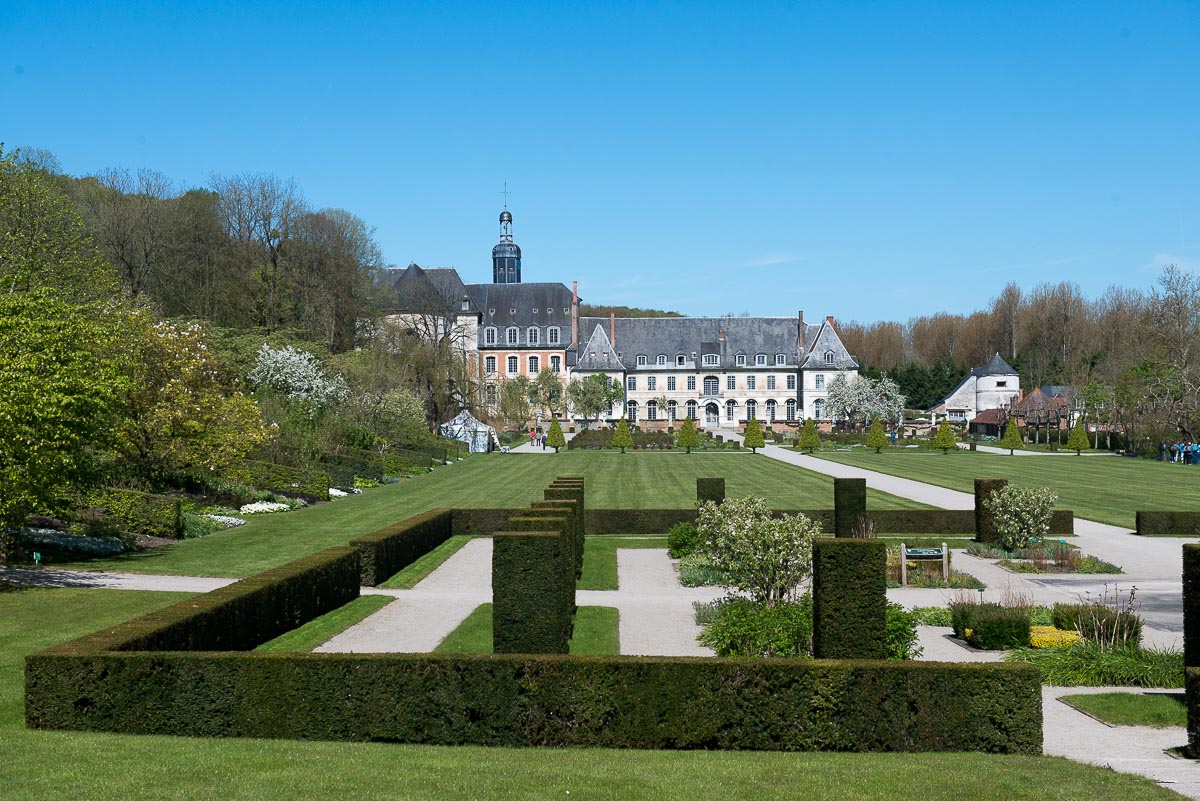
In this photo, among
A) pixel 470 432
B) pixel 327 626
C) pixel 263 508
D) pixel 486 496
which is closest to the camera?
pixel 327 626

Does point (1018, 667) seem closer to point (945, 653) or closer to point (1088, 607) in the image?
point (945, 653)

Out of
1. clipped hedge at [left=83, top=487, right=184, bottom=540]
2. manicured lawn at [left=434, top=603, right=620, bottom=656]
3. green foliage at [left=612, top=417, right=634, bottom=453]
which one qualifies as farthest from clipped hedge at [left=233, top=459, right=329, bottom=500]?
green foliage at [left=612, top=417, right=634, bottom=453]

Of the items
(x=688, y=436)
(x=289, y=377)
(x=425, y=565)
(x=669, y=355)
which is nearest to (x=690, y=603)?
(x=425, y=565)

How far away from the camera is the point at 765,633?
36.5 feet

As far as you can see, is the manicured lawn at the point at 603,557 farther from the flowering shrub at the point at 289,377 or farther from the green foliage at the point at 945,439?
the green foliage at the point at 945,439

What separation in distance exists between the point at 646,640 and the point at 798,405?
75.4 metres

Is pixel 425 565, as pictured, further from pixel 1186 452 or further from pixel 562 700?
pixel 1186 452

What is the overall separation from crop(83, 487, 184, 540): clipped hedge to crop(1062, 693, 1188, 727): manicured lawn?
653 inches

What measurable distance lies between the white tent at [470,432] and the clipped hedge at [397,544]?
108 ft

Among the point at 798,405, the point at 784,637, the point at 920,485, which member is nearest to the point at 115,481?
the point at 784,637

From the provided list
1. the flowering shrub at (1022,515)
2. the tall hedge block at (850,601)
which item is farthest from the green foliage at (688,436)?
the tall hedge block at (850,601)

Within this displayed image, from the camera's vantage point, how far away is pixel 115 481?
23.4 metres

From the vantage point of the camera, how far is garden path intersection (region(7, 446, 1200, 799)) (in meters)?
8.57

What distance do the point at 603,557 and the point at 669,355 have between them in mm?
67580
